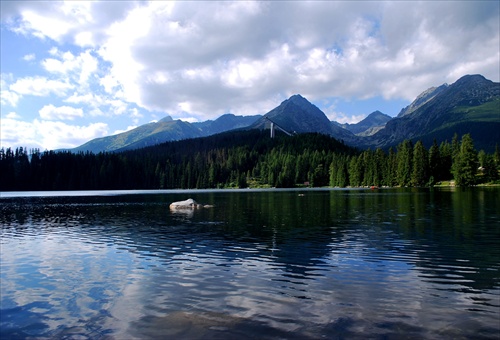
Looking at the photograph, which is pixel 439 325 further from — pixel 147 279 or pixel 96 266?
pixel 96 266

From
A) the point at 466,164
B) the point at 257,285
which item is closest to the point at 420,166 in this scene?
the point at 466,164

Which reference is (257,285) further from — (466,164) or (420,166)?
(420,166)

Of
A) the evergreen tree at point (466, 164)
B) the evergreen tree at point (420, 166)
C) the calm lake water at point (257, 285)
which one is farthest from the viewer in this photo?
the evergreen tree at point (420, 166)

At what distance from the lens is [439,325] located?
15.3 meters

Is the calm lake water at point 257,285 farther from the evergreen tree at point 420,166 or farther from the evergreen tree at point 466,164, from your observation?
the evergreen tree at point 420,166

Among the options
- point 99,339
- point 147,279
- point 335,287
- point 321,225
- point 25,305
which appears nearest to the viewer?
point 99,339

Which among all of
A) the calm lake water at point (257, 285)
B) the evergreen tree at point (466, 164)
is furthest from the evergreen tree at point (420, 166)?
the calm lake water at point (257, 285)

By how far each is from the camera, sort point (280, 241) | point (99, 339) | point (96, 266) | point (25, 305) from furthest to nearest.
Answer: point (280, 241) → point (96, 266) → point (25, 305) → point (99, 339)

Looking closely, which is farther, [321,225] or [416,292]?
[321,225]

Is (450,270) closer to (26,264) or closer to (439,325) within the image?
(439,325)

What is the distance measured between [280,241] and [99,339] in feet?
83.3

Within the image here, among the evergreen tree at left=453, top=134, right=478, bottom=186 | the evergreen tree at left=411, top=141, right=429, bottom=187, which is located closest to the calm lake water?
the evergreen tree at left=453, top=134, right=478, bottom=186

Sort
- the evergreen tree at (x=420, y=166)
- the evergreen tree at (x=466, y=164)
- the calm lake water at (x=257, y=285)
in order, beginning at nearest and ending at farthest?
1. the calm lake water at (x=257, y=285)
2. the evergreen tree at (x=466, y=164)
3. the evergreen tree at (x=420, y=166)

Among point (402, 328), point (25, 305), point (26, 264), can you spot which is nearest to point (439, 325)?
point (402, 328)
